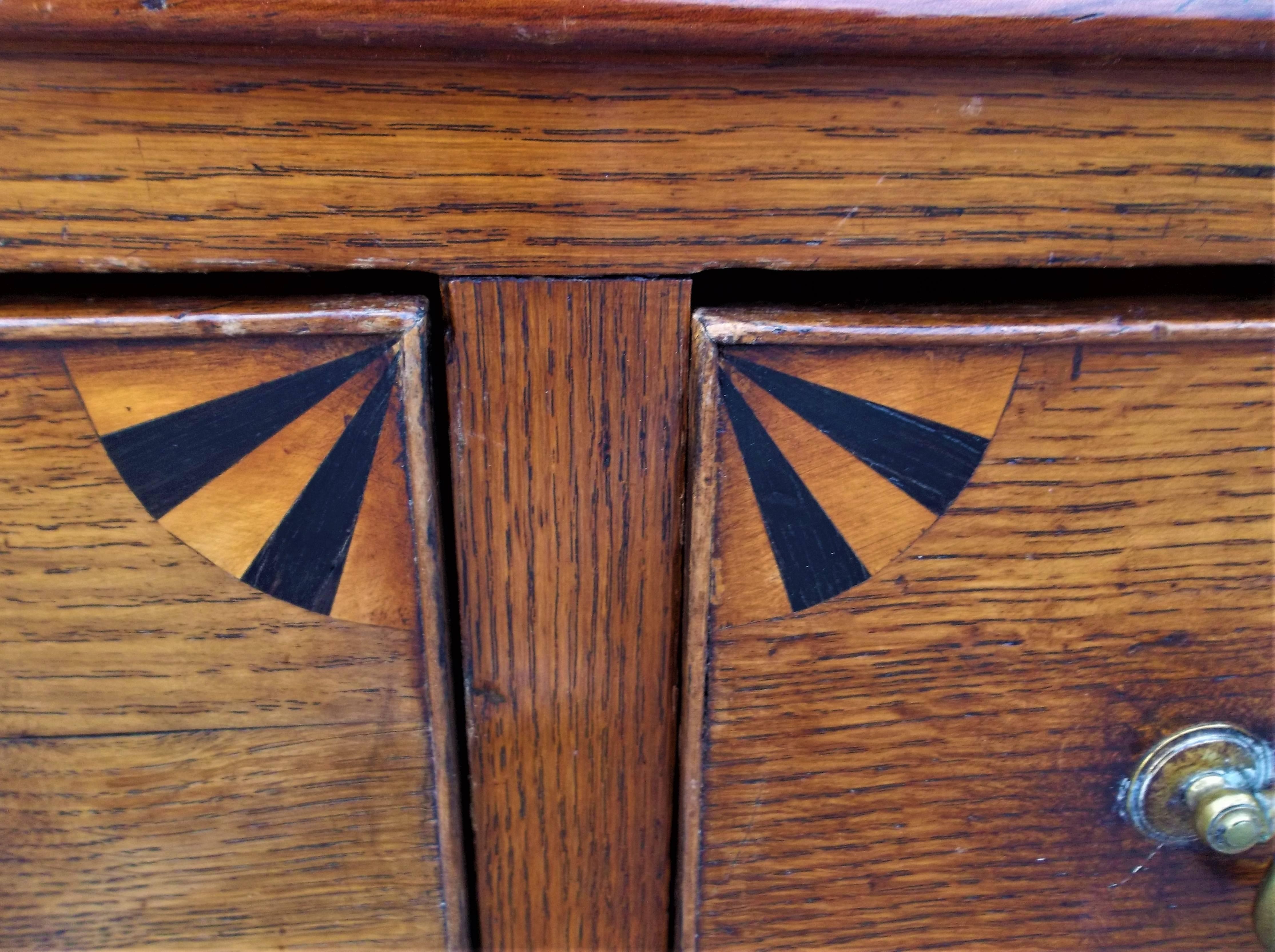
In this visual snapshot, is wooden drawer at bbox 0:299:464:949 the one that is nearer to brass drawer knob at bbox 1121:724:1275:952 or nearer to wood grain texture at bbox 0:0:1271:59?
wood grain texture at bbox 0:0:1271:59

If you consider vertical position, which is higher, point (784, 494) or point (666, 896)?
point (784, 494)

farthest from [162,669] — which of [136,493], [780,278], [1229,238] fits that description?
[1229,238]

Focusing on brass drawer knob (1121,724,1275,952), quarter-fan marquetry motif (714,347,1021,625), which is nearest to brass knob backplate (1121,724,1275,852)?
brass drawer knob (1121,724,1275,952)

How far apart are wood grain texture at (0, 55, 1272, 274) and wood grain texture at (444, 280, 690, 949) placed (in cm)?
3

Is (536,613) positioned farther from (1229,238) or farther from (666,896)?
(1229,238)

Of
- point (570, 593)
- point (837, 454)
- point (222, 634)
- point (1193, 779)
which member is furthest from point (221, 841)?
point (1193, 779)

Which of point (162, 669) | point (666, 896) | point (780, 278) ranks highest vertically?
point (780, 278)

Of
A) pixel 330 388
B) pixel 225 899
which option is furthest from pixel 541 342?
pixel 225 899

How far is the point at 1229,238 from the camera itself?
35 cm

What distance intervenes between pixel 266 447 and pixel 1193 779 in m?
0.46

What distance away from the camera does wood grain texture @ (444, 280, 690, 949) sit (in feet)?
1.11

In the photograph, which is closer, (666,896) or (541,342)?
(541,342)

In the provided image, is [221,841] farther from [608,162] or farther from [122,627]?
[608,162]

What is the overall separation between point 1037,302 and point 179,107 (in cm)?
35
